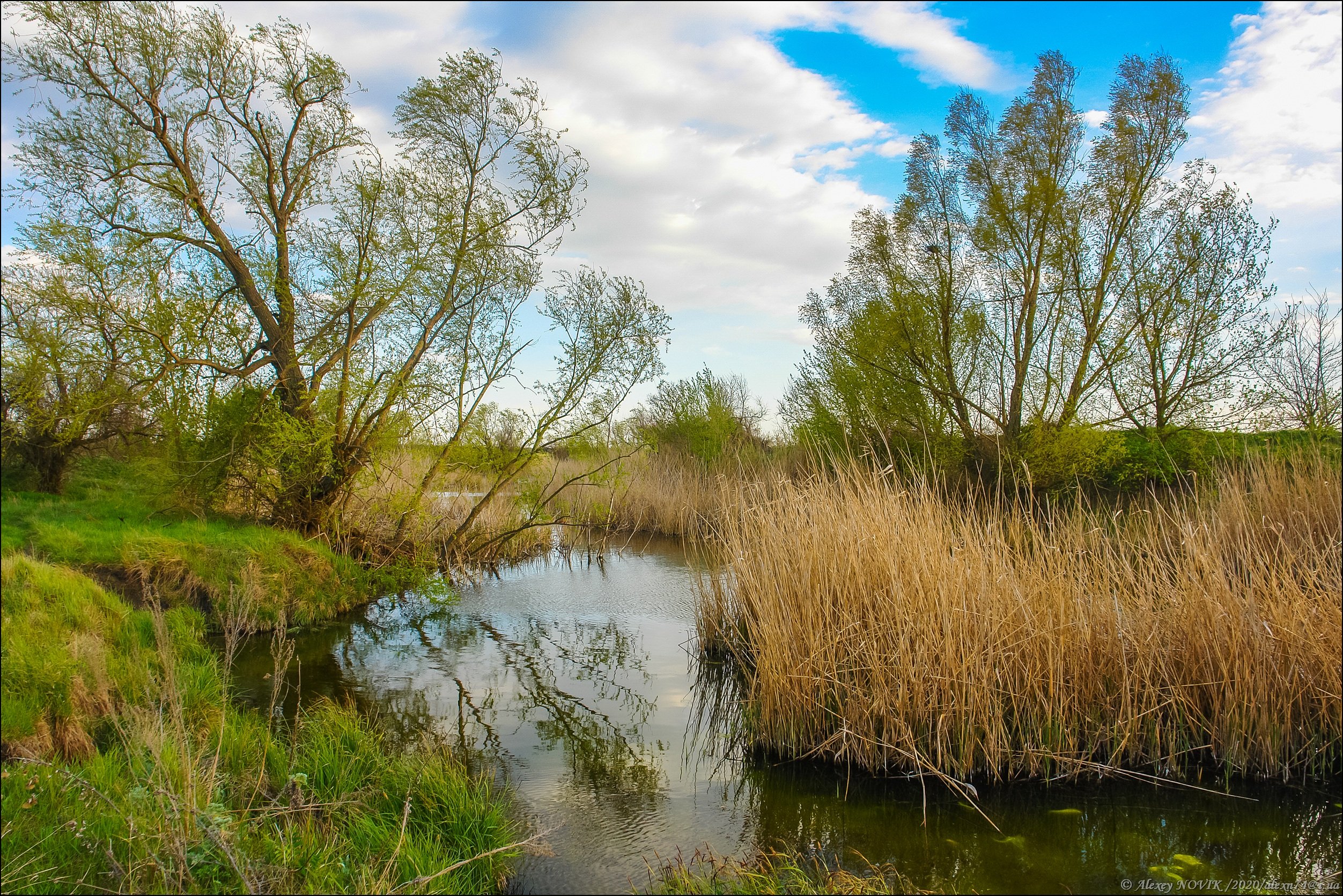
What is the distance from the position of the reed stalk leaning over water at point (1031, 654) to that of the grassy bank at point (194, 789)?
Answer: 7.79 feet

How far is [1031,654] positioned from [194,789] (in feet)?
15.8

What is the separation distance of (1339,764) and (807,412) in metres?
16.7

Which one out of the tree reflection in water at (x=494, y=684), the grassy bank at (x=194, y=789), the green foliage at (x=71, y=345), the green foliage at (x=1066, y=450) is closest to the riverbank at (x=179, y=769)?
the grassy bank at (x=194, y=789)

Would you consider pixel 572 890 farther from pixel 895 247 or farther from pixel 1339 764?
pixel 895 247

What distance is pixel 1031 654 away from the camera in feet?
16.7

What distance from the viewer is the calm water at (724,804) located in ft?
13.6

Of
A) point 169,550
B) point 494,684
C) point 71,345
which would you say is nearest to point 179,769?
point 494,684

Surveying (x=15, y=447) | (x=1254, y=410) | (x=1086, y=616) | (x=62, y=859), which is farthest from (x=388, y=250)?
(x=1254, y=410)

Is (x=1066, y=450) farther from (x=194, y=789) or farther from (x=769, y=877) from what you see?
(x=194, y=789)

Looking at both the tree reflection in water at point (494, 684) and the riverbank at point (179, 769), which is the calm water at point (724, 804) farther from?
the riverbank at point (179, 769)

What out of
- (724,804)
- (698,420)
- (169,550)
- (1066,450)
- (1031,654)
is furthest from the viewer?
(698,420)

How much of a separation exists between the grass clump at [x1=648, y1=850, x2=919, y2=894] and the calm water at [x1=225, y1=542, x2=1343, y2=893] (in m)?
0.14

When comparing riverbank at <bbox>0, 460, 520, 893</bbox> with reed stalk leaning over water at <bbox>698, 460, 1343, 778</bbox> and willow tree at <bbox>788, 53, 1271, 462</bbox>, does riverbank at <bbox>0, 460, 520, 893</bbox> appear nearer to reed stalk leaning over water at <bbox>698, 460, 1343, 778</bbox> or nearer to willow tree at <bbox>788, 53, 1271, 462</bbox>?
reed stalk leaning over water at <bbox>698, 460, 1343, 778</bbox>

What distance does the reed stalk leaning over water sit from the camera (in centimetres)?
495
